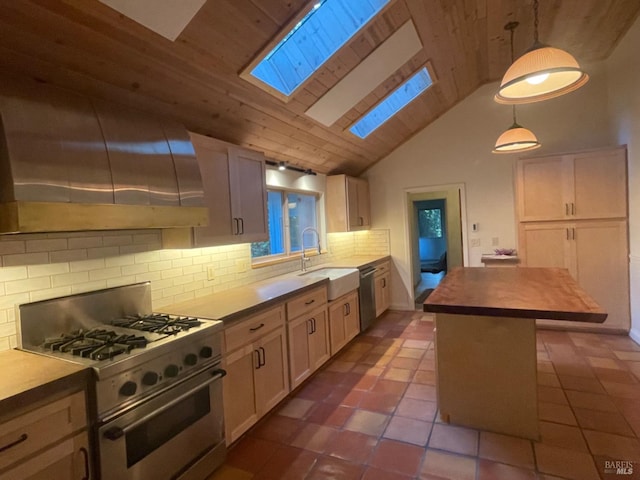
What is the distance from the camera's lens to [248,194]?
3.02 m

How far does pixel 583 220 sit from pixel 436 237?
5675 millimetres

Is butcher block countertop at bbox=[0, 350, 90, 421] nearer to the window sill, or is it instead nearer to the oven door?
the oven door

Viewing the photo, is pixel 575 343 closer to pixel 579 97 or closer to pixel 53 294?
pixel 579 97

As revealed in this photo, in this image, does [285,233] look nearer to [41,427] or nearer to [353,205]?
[353,205]

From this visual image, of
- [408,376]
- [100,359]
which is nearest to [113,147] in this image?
[100,359]

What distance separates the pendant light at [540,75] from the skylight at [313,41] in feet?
3.71

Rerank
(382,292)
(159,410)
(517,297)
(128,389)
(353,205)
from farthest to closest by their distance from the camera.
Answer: (382,292) < (353,205) < (517,297) < (159,410) < (128,389)

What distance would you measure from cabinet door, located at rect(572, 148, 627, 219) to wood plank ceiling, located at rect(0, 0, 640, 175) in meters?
1.28

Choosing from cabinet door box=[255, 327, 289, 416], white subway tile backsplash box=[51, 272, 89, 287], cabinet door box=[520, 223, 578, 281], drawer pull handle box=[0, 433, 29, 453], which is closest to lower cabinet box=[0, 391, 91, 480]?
drawer pull handle box=[0, 433, 29, 453]

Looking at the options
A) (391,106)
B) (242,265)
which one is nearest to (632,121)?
(391,106)

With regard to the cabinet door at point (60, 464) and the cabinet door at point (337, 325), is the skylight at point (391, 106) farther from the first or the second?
the cabinet door at point (60, 464)

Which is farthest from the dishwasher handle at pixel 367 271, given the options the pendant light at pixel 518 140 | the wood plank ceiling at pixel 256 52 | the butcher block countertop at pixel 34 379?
the butcher block countertop at pixel 34 379

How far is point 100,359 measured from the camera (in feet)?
5.14

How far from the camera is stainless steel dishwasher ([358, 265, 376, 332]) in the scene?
4.40 meters
